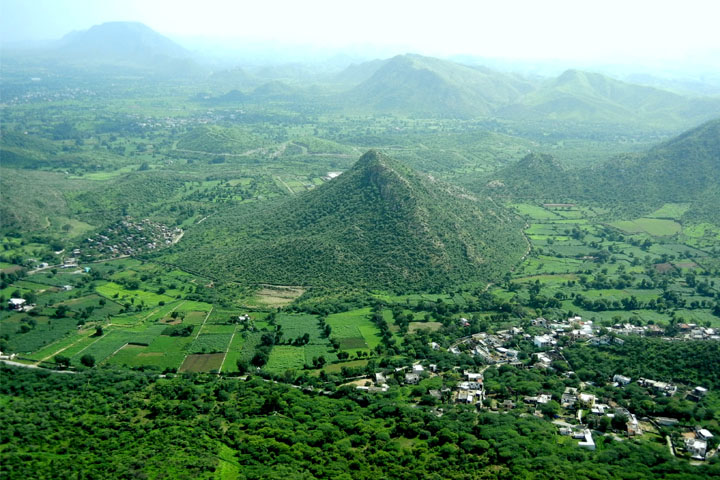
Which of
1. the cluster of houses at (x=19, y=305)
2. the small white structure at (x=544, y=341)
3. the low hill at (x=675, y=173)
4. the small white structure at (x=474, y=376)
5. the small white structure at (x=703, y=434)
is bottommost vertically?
the cluster of houses at (x=19, y=305)

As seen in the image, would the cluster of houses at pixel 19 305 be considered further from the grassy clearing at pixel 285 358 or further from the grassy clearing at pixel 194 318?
the grassy clearing at pixel 285 358

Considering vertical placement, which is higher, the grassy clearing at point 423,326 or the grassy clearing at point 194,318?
the grassy clearing at point 423,326

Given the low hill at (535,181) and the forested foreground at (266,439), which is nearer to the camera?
the forested foreground at (266,439)

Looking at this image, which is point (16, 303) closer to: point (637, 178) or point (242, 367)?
point (242, 367)

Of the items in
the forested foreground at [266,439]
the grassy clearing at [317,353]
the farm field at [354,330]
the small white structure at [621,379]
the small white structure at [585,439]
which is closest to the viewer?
the forested foreground at [266,439]

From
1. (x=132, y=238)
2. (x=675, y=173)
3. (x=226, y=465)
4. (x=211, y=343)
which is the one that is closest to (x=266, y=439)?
(x=226, y=465)

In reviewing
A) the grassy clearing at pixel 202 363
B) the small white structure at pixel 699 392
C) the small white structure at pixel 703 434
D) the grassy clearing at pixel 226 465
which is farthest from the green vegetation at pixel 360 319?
the small white structure at pixel 703 434

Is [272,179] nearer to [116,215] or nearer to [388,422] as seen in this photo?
[116,215]

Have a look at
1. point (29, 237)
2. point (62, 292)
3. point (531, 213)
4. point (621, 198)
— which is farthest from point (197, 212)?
point (621, 198)
